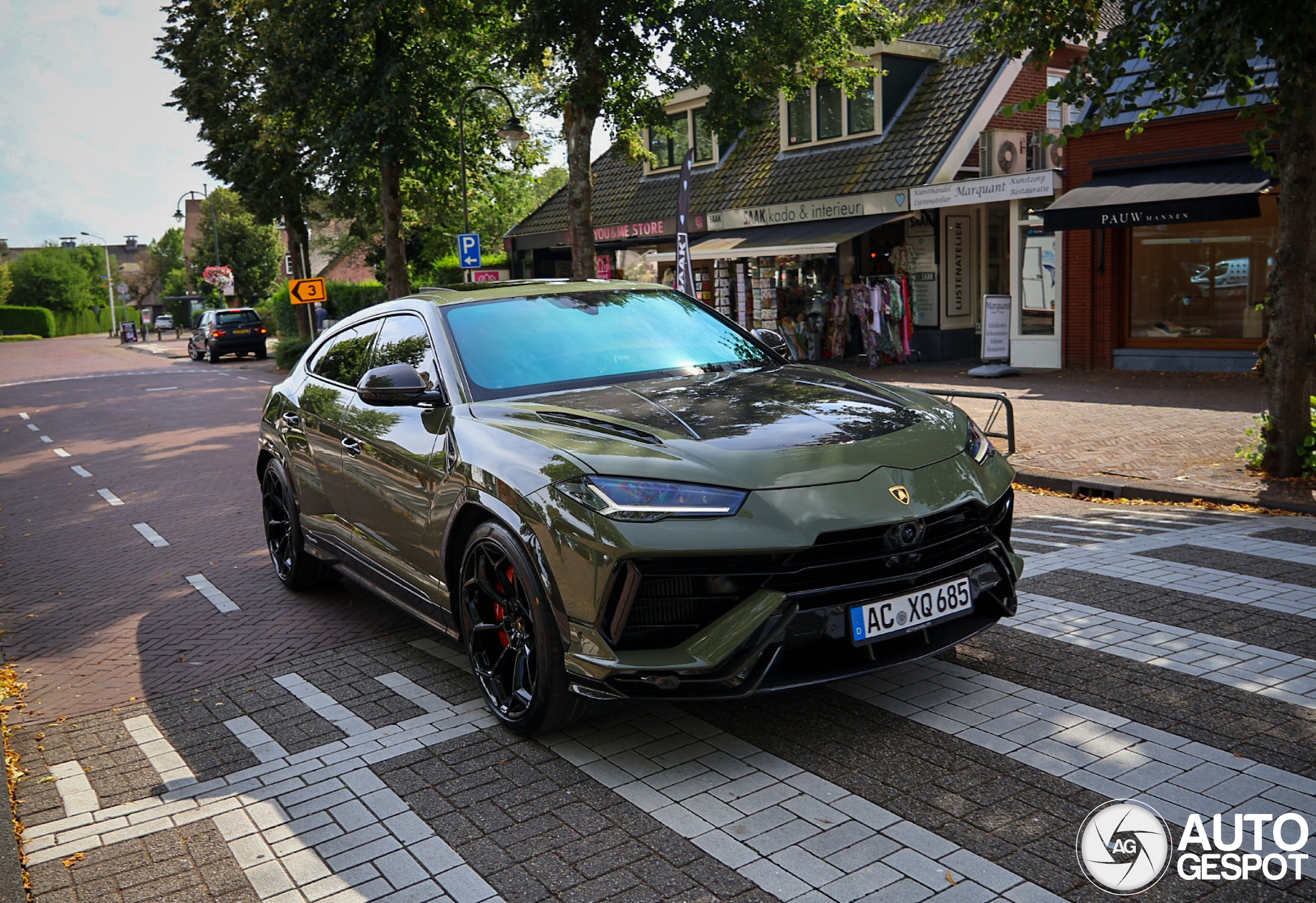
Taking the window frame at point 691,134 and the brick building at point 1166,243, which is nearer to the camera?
the brick building at point 1166,243

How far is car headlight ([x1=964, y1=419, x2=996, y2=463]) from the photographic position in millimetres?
4336

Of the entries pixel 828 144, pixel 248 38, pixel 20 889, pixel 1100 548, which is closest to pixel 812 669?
pixel 20 889

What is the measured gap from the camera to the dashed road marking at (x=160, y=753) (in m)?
4.20

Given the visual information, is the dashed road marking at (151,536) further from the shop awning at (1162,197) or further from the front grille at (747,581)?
the shop awning at (1162,197)

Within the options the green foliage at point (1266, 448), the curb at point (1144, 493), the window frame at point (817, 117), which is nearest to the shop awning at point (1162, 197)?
the window frame at point (817, 117)

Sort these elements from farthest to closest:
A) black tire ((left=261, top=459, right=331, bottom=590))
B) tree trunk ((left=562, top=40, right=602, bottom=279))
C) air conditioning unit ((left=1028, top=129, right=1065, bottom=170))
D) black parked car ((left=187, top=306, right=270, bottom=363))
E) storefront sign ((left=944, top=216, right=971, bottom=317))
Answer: black parked car ((left=187, top=306, right=270, bottom=363)), storefront sign ((left=944, top=216, right=971, bottom=317)), air conditioning unit ((left=1028, top=129, right=1065, bottom=170)), tree trunk ((left=562, top=40, right=602, bottom=279)), black tire ((left=261, top=459, right=331, bottom=590))

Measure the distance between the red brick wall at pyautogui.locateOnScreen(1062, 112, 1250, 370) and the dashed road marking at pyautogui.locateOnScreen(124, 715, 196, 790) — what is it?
17.6 meters

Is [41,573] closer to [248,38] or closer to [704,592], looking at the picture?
[704,592]

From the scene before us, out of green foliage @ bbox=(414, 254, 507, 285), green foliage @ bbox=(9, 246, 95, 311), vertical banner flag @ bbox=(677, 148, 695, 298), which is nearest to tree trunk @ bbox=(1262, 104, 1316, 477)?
vertical banner flag @ bbox=(677, 148, 695, 298)

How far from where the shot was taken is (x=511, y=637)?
14.1 ft

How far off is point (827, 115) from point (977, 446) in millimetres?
21672

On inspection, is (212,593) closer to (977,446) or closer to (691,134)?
(977,446)

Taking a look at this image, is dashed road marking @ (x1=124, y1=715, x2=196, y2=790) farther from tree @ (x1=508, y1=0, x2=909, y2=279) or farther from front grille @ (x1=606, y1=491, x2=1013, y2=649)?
tree @ (x1=508, y1=0, x2=909, y2=279)

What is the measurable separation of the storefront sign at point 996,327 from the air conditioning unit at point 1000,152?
8.18 ft
